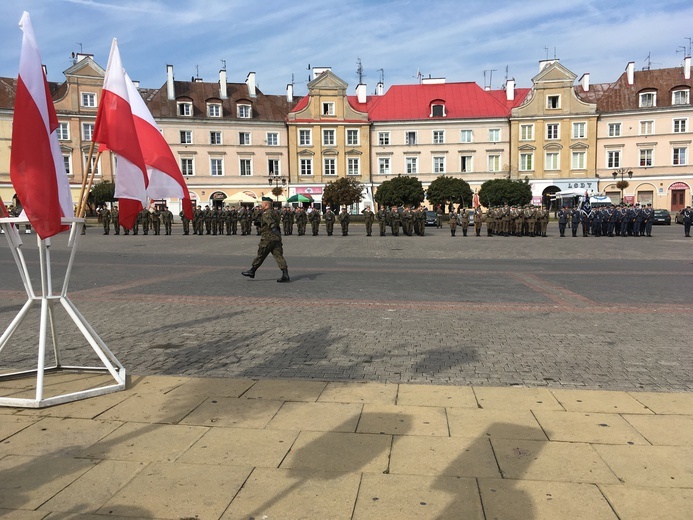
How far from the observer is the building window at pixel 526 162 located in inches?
2534

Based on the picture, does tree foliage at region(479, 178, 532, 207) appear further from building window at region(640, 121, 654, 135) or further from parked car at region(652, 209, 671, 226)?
building window at region(640, 121, 654, 135)

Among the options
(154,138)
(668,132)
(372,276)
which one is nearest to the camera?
(154,138)

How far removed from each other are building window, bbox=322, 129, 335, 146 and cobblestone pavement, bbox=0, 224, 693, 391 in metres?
50.6

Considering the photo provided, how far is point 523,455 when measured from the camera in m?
3.92

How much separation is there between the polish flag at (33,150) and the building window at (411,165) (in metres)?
63.2

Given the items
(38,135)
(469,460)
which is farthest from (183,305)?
(469,460)

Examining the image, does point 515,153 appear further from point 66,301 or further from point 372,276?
point 66,301

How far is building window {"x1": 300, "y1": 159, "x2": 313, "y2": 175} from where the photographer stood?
66062mm

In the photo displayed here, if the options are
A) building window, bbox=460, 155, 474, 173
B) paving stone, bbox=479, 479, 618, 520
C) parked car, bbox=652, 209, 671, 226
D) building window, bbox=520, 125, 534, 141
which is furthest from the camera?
building window, bbox=460, 155, 474, 173

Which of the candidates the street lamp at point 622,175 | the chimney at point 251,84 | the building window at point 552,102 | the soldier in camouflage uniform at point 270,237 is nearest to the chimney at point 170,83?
the chimney at point 251,84

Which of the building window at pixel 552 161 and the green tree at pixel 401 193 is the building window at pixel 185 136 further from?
the building window at pixel 552 161

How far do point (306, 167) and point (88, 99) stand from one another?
23.3m

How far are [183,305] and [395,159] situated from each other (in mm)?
58665

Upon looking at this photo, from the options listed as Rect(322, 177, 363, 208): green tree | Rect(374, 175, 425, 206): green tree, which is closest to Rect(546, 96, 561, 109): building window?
Rect(374, 175, 425, 206): green tree
